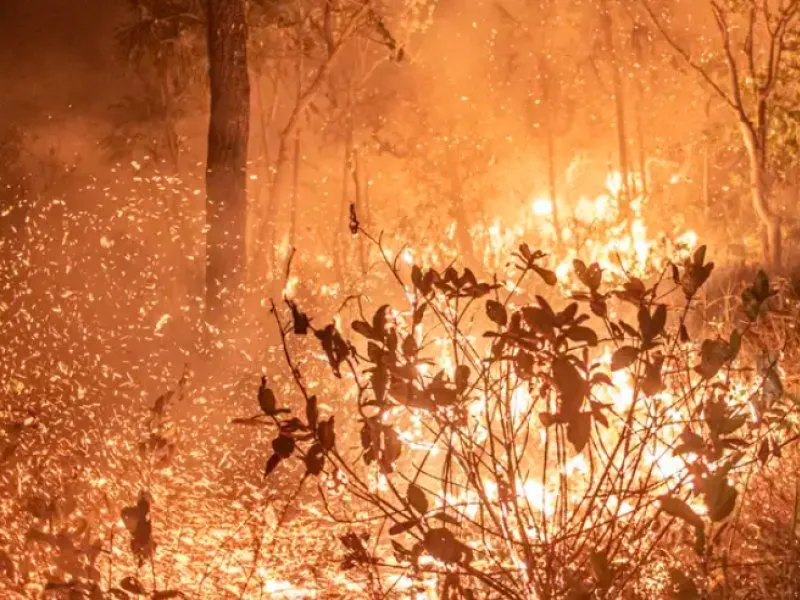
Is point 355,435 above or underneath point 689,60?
underneath

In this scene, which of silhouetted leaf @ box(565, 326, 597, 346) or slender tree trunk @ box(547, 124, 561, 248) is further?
slender tree trunk @ box(547, 124, 561, 248)

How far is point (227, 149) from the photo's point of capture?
9.90 meters

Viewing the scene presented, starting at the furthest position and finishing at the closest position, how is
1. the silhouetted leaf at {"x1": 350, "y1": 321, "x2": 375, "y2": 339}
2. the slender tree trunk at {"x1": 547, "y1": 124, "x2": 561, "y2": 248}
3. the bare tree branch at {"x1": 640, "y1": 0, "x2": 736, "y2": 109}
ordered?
the slender tree trunk at {"x1": 547, "y1": 124, "x2": 561, "y2": 248} → the bare tree branch at {"x1": 640, "y1": 0, "x2": 736, "y2": 109} → the silhouetted leaf at {"x1": 350, "y1": 321, "x2": 375, "y2": 339}

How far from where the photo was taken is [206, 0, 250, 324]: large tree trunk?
9.68 m

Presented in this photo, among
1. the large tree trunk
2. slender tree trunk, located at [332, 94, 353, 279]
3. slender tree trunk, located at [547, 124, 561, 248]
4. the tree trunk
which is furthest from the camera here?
slender tree trunk, located at [547, 124, 561, 248]

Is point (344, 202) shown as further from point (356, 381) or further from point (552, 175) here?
point (356, 381)

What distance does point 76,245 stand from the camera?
28.8 ft

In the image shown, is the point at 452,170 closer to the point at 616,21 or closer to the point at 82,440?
the point at 616,21

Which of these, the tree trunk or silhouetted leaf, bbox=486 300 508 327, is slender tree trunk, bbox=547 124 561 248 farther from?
silhouetted leaf, bbox=486 300 508 327

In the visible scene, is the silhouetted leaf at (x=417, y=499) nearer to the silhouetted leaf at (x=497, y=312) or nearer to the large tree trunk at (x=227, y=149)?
the silhouetted leaf at (x=497, y=312)

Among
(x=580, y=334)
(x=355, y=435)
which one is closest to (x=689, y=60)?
(x=355, y=435)

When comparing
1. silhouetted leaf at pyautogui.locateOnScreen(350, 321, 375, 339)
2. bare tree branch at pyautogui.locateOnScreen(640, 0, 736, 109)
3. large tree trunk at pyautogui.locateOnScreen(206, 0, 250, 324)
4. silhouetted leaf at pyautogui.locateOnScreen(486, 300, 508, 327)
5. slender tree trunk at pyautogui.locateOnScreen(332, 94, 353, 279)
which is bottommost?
silhouetted leaf at pyautogui.locateOnScreen(350, 321, 375, 339)

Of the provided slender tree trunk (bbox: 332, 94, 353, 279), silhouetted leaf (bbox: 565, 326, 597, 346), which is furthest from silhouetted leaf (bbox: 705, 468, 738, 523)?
slender tree trunk (bbox: 332, 94, 353, 279)

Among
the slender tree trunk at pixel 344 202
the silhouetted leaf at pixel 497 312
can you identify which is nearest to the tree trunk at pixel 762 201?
the silhouetted leaf at pixel 497 312
